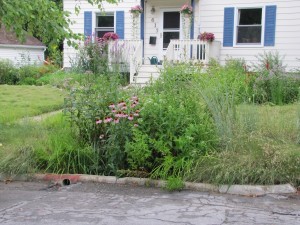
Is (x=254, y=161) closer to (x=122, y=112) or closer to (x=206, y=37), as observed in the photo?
(x=122, y=112)

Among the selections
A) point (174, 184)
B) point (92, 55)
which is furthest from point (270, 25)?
point (174, 184)

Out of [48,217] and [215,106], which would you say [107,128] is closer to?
[215,106]

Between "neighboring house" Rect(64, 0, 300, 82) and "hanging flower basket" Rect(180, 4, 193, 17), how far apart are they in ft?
0.83

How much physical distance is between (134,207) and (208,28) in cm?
1275

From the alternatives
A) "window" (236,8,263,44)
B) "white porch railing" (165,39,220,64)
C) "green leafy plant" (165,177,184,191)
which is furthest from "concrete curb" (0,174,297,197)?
"window" (236,8,263,44)

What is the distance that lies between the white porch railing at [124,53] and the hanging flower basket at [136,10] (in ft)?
4.50

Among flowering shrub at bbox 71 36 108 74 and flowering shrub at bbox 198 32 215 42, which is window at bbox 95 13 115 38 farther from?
flowering shrub at bbox 198 32 215 42

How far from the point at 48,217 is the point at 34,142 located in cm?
249

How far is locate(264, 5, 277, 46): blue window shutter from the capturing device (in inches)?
622

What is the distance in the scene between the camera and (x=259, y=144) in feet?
19.5

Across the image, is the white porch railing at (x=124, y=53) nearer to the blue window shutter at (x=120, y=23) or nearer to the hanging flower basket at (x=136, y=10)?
the hanging flower basket at (x=136, y=10)

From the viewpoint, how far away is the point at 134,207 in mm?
5051

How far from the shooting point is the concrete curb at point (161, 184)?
550 centimetres

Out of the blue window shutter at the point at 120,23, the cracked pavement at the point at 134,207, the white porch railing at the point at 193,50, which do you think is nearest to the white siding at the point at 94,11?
the blue window shutter at the point at 120,23
